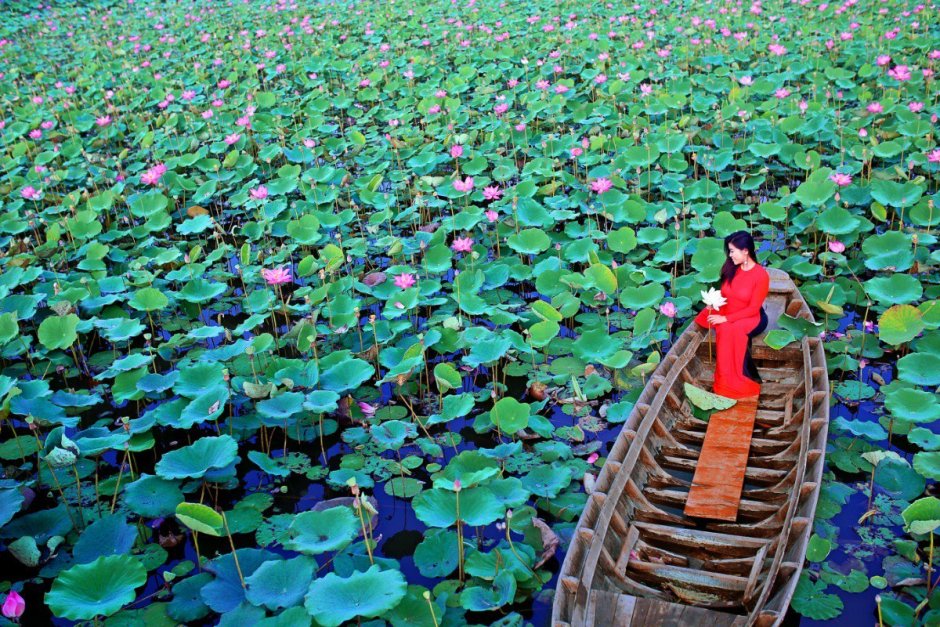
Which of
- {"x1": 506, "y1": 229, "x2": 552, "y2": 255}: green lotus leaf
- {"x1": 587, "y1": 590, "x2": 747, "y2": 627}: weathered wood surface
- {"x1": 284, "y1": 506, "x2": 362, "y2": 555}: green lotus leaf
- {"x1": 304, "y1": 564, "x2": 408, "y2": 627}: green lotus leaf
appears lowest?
{"x1": 587, "y1": 590, "x2": 747, "y2": 627}: weathered wood surface

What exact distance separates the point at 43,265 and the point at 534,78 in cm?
589

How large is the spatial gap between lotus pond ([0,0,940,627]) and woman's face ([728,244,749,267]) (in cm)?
52

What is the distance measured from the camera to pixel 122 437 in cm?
359

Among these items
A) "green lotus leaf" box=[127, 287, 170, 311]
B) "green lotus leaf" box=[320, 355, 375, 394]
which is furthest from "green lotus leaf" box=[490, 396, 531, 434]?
"green lotus leaf" box=[127, 287, 170, 311]

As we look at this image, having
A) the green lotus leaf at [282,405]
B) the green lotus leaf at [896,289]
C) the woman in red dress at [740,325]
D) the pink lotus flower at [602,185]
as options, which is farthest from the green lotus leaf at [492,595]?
the pink lotus flower at [602,185]

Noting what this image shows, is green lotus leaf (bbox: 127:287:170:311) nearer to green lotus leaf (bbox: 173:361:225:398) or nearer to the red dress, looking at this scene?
green lotus leaf (bbox: 173:361:225:398)

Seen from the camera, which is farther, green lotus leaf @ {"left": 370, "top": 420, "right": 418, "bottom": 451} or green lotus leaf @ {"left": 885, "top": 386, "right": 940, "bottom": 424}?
green lotus leaf @ {"left": 370, "top": 420, "right": 418, "bottom": 451}

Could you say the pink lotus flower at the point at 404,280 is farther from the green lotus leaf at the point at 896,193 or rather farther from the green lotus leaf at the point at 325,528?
the green lotus leaf at the point at 896,193

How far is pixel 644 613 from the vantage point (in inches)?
111

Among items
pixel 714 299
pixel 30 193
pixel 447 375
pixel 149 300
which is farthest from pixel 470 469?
pixel 30 193

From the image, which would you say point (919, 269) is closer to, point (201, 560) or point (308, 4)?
point (201, 560)

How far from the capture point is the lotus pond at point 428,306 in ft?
10.4

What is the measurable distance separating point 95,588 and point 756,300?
344 cm

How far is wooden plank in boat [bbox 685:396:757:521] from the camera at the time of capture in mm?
3396
